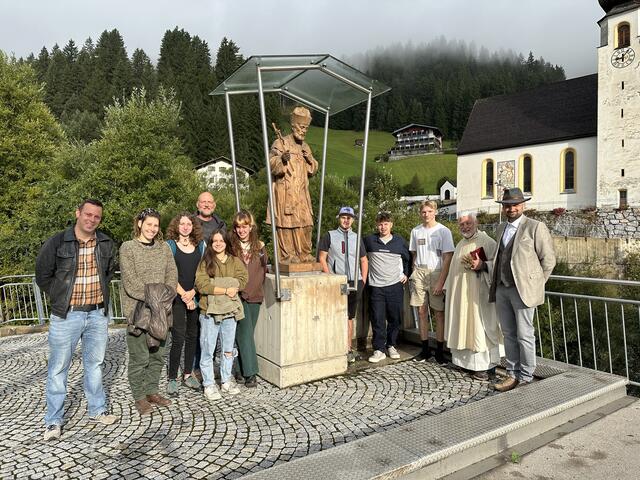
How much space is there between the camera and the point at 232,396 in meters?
4.69

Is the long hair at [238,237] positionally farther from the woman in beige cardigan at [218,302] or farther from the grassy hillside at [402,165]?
the grassy hillside at [402,165]

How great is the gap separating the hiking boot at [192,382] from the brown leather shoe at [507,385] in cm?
301

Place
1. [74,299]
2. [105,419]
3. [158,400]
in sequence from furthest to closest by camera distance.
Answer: [158,400] < [105,419] < [74,299]

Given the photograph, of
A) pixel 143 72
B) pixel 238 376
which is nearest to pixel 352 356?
pixel 238 376

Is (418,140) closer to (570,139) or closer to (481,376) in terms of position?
(570,139)

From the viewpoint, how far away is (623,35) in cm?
3344

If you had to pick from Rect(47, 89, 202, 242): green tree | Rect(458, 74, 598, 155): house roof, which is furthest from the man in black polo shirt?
Rect(458, 74, 598, 155): house roof

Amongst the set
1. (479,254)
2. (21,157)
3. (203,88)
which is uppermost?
(203,88)

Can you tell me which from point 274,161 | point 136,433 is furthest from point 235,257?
point 136,433

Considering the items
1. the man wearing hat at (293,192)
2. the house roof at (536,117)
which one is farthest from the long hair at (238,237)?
the house roof at (536,117)

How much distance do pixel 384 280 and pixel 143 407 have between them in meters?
2.99

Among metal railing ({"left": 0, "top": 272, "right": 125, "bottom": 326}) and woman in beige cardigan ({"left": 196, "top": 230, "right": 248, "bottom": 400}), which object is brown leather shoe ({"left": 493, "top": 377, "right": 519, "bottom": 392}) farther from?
metal railing ({"left": 0, "top": 272, "right": 125, "bottom": 326})

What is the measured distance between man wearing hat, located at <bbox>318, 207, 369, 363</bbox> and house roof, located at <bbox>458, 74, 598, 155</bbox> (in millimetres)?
36508

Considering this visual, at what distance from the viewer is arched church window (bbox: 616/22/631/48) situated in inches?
1304
